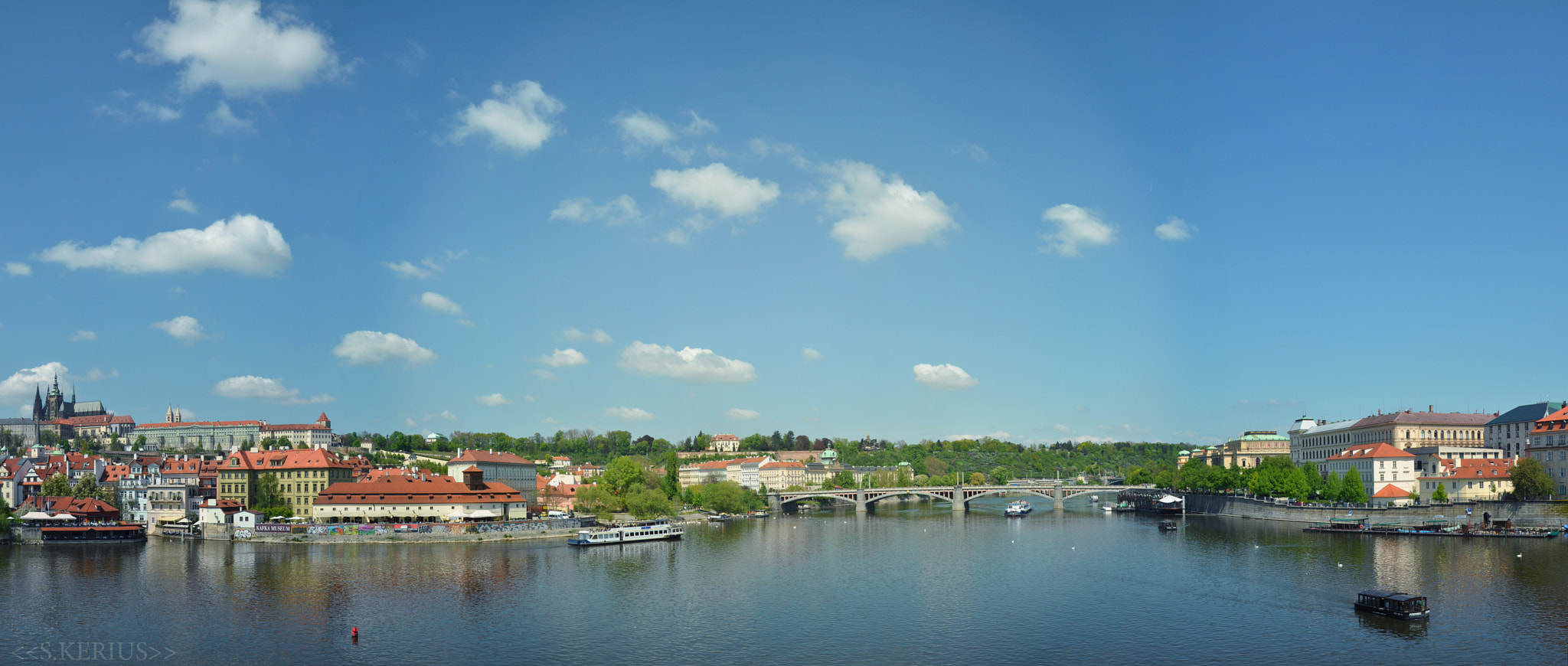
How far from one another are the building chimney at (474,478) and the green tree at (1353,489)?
9887 centimetres

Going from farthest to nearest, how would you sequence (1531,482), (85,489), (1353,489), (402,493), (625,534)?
(1353,489)
(85,489)
(402,493)
(1531,482)
(625,534)

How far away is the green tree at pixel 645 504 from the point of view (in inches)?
4651

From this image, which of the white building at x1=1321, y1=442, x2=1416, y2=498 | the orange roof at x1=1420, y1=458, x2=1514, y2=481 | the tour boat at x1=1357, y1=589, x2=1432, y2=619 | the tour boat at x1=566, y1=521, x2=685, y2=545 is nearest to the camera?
the tour boat at x1=1357, y1=589, x2=1432, y2=619

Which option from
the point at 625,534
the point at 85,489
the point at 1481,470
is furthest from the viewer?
the point at 85,489

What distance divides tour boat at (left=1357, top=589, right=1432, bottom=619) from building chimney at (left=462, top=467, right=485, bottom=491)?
8744 cm

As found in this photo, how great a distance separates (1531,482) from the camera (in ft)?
326

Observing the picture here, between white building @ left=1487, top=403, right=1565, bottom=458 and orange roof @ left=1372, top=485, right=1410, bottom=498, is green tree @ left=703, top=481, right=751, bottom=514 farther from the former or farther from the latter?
white building @ left=1487, top=403, right=1565, bottom=458

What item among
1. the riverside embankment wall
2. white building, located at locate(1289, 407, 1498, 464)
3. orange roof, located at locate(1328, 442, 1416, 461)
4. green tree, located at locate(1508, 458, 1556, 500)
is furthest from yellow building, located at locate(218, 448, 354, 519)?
white building, located at locate(1289, 407, 1498, 464)

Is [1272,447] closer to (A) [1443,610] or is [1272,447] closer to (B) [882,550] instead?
(B) [882,550]

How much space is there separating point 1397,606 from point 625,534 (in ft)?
219

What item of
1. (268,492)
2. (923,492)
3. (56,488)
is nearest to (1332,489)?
(923,492)

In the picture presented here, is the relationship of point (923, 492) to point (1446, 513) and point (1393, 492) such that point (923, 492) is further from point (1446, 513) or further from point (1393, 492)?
point (1446, 513)

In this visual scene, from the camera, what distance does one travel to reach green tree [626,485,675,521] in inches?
4651

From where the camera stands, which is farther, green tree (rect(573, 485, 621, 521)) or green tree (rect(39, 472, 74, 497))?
green tree (rect(573, 485, 621, 521))
